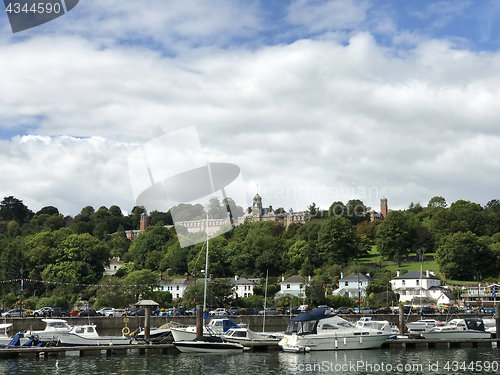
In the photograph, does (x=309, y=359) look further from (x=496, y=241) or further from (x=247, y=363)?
(x=496, y=241)

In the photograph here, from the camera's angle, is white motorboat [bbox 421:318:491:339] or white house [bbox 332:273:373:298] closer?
white motorboat [bbox 421:318:491:339]

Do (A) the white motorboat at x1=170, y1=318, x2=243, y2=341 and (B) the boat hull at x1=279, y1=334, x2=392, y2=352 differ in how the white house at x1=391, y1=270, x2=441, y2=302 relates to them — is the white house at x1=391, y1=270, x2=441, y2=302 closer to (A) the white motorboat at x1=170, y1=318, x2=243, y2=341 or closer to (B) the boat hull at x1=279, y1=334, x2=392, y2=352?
(B) the boat hull at x1=279, y1=334, x2=392, y2=352

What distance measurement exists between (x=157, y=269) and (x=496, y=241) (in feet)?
233

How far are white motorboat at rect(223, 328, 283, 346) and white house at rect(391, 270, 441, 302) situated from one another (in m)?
50.8

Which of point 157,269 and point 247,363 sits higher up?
point 157,269

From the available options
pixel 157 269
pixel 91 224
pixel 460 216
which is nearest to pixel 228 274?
pixel 157 269

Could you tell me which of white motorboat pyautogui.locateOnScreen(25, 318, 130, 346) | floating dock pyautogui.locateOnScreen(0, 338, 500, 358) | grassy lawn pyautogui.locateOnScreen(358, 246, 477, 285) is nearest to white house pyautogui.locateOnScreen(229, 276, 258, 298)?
grassy lawn pyautogui.locateOnScreen(358, 246, 477, 285)

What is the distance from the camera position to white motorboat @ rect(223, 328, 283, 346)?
39.4 m

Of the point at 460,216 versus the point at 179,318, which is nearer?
the point at 179,318

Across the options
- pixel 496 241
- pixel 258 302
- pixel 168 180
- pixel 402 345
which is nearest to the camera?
pixel 168 180

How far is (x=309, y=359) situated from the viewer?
3544cm

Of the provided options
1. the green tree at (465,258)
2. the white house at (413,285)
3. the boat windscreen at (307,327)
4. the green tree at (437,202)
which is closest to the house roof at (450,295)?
the white house at (413,285)

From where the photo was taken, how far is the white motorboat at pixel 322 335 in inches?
1480

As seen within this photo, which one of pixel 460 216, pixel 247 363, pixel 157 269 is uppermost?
pixel 460 216
